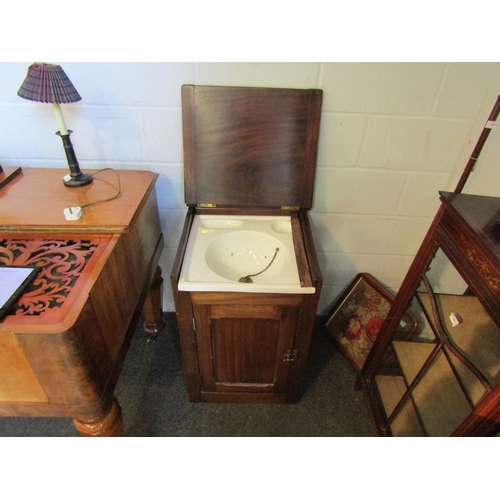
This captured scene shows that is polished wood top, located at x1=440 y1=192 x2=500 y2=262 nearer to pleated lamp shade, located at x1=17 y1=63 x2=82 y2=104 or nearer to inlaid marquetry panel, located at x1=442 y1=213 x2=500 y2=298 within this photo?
inlaid marquetry panel, located at x1=442 y1=213 x2=500 y2=298

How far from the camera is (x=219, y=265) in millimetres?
1117

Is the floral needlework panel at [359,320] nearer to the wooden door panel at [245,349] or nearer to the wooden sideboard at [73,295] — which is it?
the wooden door panel at [245,349]

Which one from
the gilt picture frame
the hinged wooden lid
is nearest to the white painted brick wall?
the hinged wooden lid

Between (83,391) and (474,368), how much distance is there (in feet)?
2.94

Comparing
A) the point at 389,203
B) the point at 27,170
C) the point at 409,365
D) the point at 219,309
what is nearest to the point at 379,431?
the point at 409,365

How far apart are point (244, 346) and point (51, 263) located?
636 millimetres

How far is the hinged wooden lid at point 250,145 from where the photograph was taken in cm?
107

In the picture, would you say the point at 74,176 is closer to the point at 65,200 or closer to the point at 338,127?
the point at 65,200

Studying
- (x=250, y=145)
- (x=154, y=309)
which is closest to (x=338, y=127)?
(x=250, y=145)

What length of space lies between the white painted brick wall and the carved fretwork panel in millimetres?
495

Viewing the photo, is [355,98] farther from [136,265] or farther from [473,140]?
[136,265]

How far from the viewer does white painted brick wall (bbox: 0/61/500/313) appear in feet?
3.43

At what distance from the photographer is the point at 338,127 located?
1143 mm

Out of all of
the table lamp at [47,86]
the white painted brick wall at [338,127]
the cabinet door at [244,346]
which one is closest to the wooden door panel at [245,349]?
the cabinet door at [244,346]
